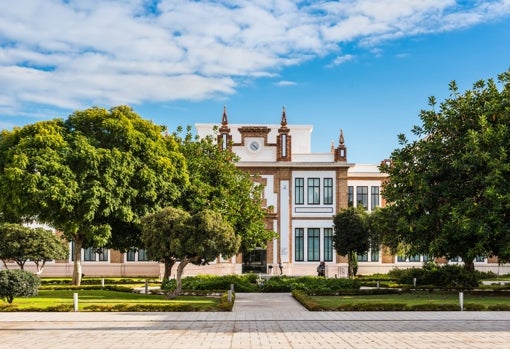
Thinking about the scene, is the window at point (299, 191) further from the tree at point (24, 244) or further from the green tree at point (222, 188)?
the tree at point (24, 244)

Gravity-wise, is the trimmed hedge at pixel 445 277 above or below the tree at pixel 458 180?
below

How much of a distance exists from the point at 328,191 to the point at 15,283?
39.8 m

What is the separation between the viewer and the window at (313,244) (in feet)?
199

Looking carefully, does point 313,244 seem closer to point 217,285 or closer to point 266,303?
point 217,285

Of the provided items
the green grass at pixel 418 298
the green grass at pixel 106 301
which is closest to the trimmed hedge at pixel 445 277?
the green grass at pixel 418 298

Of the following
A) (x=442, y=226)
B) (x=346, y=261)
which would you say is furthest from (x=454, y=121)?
(x=346, y=261)

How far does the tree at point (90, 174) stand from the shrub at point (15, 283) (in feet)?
32.4

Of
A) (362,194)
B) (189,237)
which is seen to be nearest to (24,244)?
(189,237)

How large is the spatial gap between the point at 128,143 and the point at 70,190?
4.43 meters

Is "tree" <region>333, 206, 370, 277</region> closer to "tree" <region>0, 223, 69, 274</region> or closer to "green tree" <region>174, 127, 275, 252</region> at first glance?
"green tree" <region>174, 127, 275, 252</region>

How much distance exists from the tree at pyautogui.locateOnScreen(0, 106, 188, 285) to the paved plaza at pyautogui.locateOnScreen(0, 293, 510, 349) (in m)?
13.7

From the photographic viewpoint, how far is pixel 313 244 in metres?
60.9

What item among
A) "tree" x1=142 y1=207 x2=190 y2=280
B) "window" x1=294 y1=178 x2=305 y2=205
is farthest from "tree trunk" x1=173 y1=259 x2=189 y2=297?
"window" x1=294 y1=178 x2=305 y2=205

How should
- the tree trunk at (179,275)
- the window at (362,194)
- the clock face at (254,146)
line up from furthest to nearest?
1. the window at (362,194)
2. the clock face at (254,146)
3. the tree trunk at (179,275)
